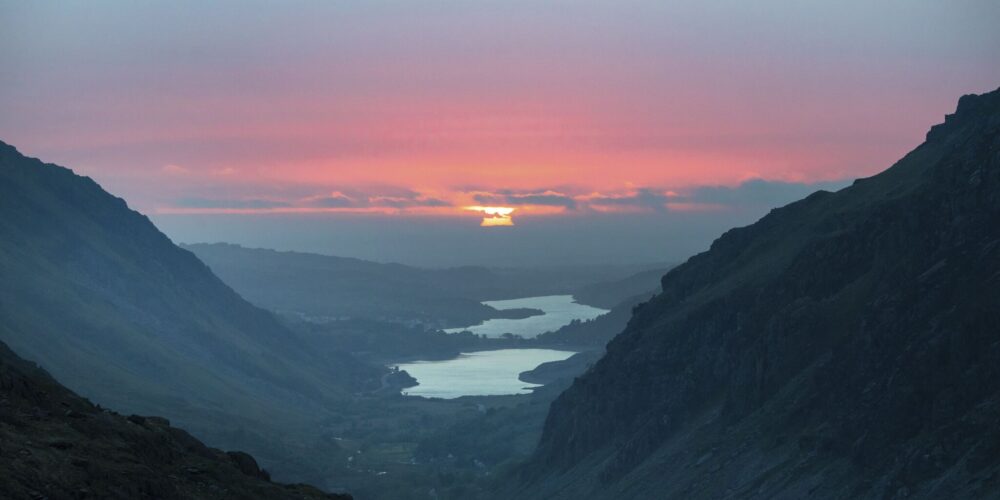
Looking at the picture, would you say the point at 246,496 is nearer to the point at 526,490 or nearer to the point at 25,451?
the point at 25,451

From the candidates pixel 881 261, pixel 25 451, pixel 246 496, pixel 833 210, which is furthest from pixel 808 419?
pixel 25 451

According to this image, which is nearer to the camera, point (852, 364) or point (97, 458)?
point (97, 458)

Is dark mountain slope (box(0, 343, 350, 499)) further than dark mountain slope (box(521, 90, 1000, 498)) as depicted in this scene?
No

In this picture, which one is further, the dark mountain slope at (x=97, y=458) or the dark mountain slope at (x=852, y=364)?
the dark mountain slope at (x=852, y=364)

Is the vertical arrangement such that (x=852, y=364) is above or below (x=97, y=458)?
below
